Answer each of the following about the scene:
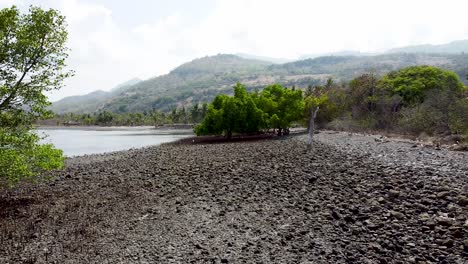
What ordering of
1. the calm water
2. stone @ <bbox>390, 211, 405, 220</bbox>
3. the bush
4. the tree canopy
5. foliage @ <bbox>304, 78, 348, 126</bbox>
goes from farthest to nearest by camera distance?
foliage @ <bbox>304, 78, 348, 126</bbox> < the tree canopy < the calm water < the bush < stone @ <bbox>390, 211, 405, 220</bbox>

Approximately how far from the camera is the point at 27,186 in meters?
28.9

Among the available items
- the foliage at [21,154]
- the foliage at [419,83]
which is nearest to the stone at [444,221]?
the foliage at [21,154]

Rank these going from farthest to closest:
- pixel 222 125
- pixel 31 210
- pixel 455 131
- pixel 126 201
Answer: pixel 222 125 → pixel 455 131 → pixel 126 201 → pixel 31 210

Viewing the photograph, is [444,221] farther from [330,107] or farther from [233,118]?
[330,107]

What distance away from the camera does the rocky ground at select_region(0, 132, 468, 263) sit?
1348 centimetres

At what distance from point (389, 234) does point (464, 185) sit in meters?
7.27

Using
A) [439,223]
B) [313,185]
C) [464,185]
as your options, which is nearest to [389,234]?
[439,223]

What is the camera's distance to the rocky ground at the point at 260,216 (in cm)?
1348

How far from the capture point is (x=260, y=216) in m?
18.2

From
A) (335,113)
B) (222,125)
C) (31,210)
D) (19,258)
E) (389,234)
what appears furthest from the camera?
(335,113)

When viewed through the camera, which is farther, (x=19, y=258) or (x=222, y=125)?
(x=222, y=125)

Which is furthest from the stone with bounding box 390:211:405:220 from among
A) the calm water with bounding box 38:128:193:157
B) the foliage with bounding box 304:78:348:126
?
the foliage with bounding box 304:78:348:126

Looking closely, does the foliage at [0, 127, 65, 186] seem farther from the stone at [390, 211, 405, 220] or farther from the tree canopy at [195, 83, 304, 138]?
the tree canopy at [195, 83, 304, 138]

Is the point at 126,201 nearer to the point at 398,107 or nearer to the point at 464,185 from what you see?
the point at 464,185
